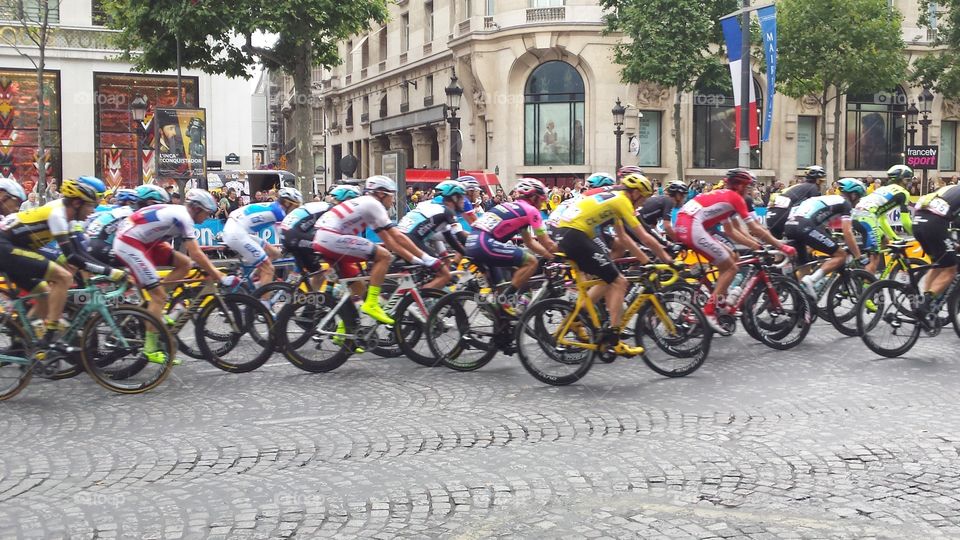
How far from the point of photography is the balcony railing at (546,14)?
43.7 m

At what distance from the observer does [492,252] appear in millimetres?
10898

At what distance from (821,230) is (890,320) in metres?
2.00

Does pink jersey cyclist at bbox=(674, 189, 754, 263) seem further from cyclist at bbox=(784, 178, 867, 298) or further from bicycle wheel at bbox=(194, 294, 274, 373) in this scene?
bicycle wheel at bbox=(194, 294, 274, 373)

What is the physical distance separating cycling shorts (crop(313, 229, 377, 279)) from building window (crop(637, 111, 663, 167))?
36.3m

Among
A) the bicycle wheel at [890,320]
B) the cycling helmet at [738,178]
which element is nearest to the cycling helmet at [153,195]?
the cycling helmet at [738,178]

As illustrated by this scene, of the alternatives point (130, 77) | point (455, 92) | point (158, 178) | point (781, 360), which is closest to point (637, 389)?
point (781, 360)

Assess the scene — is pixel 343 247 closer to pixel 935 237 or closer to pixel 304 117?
pixel 935 237

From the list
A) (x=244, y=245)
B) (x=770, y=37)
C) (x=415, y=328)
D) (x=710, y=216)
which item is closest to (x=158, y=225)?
(x=244, y=245)

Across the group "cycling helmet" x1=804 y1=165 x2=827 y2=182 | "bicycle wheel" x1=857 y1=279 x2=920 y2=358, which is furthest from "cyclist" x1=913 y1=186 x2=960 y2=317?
"cycling helmet" x1=804 y1=165 x2=827 y2=182

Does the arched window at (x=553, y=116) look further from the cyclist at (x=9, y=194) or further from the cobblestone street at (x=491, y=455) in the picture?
the cyclist at (x=9, y=194)

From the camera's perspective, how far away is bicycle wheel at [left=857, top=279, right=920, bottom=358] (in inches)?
410

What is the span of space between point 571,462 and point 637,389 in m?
2.59

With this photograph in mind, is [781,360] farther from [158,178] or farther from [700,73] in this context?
[700,73]

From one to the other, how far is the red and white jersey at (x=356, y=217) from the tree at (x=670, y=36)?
99.6ft
